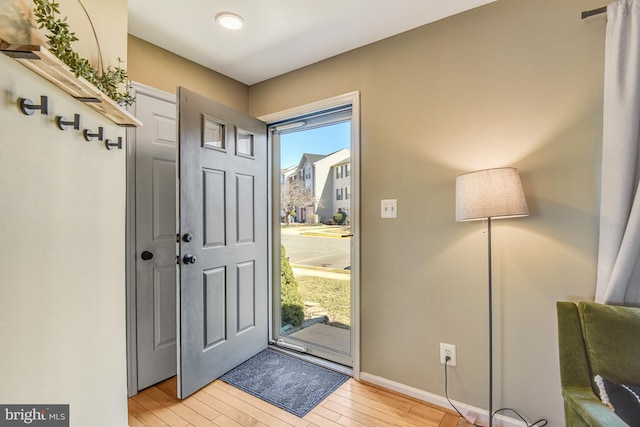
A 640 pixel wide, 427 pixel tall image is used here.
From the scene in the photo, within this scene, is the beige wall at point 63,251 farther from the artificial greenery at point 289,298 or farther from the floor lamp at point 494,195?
the floor lamp at point 494,195

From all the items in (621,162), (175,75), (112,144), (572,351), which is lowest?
(572,351)

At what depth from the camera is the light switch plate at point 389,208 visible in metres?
1.96

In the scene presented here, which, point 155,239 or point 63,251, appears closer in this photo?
point 63,251

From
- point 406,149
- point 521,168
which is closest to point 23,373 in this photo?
point 406,149

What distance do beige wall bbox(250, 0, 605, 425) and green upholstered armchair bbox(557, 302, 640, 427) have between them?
217 millimetres

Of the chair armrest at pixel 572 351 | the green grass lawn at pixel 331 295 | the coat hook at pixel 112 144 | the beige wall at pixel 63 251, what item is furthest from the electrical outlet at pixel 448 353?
the coat hook at pixel 112 144

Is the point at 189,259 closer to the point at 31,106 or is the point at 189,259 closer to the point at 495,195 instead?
the point at 31,106

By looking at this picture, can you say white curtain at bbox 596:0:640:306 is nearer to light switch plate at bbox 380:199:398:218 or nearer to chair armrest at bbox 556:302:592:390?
chair armrest at bbox 556:302:592:390

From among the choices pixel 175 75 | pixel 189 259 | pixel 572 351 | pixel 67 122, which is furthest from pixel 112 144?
pixel 572 351

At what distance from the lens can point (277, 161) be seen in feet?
8.85

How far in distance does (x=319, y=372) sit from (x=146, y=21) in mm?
2634

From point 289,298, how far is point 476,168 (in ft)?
6.17

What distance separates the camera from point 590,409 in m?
1.06

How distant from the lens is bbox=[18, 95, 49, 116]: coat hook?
0.90 m
